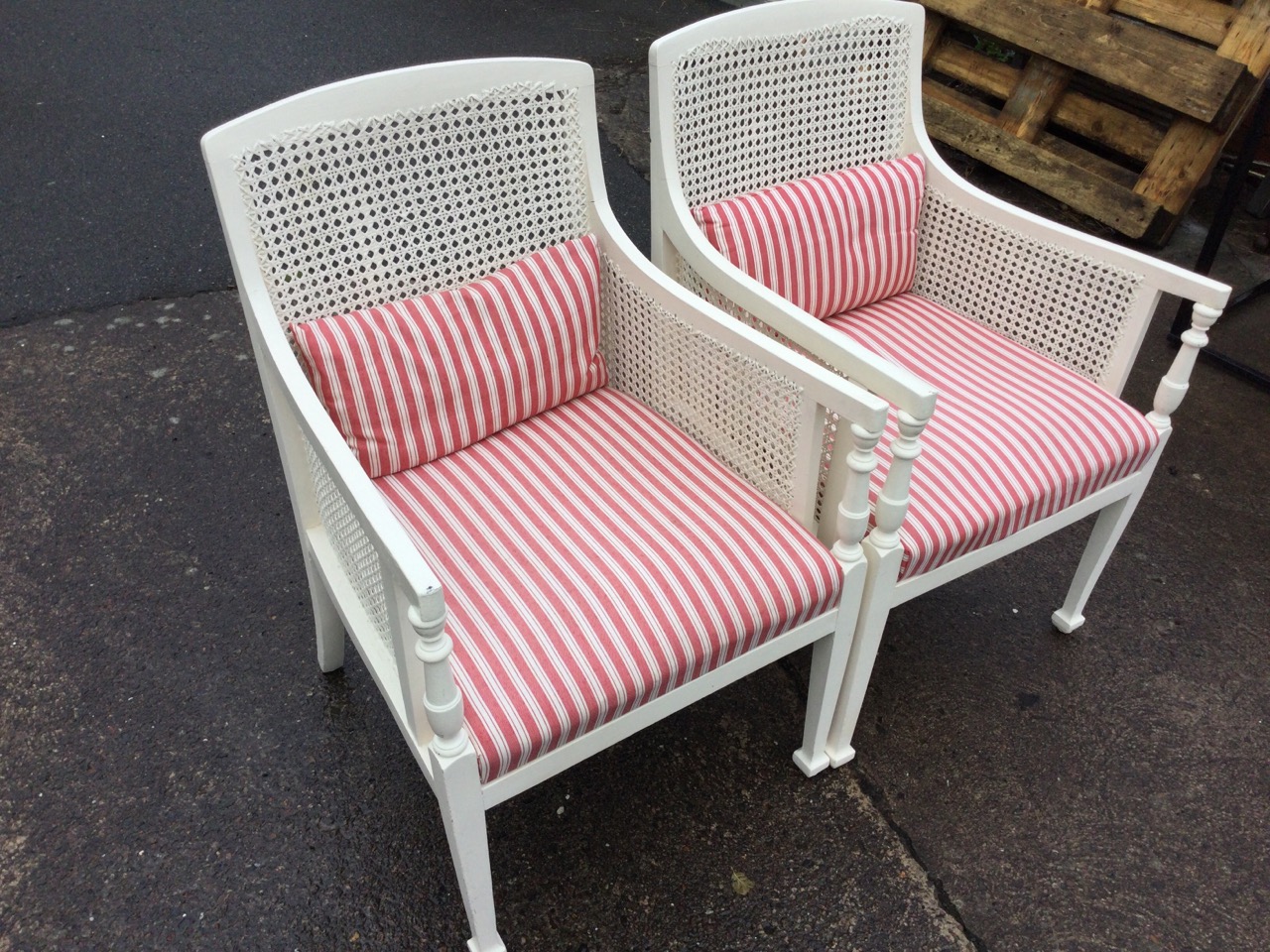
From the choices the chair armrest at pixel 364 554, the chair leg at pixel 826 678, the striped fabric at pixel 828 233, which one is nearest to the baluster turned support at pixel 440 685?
the chair armrest at pixel 364 554

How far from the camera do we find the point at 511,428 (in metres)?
1.51

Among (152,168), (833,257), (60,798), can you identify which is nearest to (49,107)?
(152,168)

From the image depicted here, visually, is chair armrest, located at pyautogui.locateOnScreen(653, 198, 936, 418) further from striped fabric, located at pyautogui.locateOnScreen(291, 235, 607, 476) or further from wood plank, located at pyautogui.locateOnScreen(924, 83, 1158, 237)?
wood plank, located at pyautogui.locateOnScreen(924, 83, 1158, 237)

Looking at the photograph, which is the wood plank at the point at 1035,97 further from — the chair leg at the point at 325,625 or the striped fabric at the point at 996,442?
the chair leg at the point at 325,625

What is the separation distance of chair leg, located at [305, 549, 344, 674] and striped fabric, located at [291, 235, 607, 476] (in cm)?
26

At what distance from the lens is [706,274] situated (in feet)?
5.09

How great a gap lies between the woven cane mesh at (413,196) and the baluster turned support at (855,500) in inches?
23.8

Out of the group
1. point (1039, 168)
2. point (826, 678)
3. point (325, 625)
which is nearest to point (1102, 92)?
point (1039, 168)

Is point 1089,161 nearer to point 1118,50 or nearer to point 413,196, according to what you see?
point 1118,50

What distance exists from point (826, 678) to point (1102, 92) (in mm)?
2594

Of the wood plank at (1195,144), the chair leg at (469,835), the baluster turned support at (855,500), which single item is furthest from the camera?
the wood plank at (1195,144)

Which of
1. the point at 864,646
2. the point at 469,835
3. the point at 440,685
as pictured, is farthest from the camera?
the point at 864,646

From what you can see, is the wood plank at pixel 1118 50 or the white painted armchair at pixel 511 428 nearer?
the white painted armchair at pixel 511 428

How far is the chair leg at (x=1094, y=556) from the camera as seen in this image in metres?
1.70
